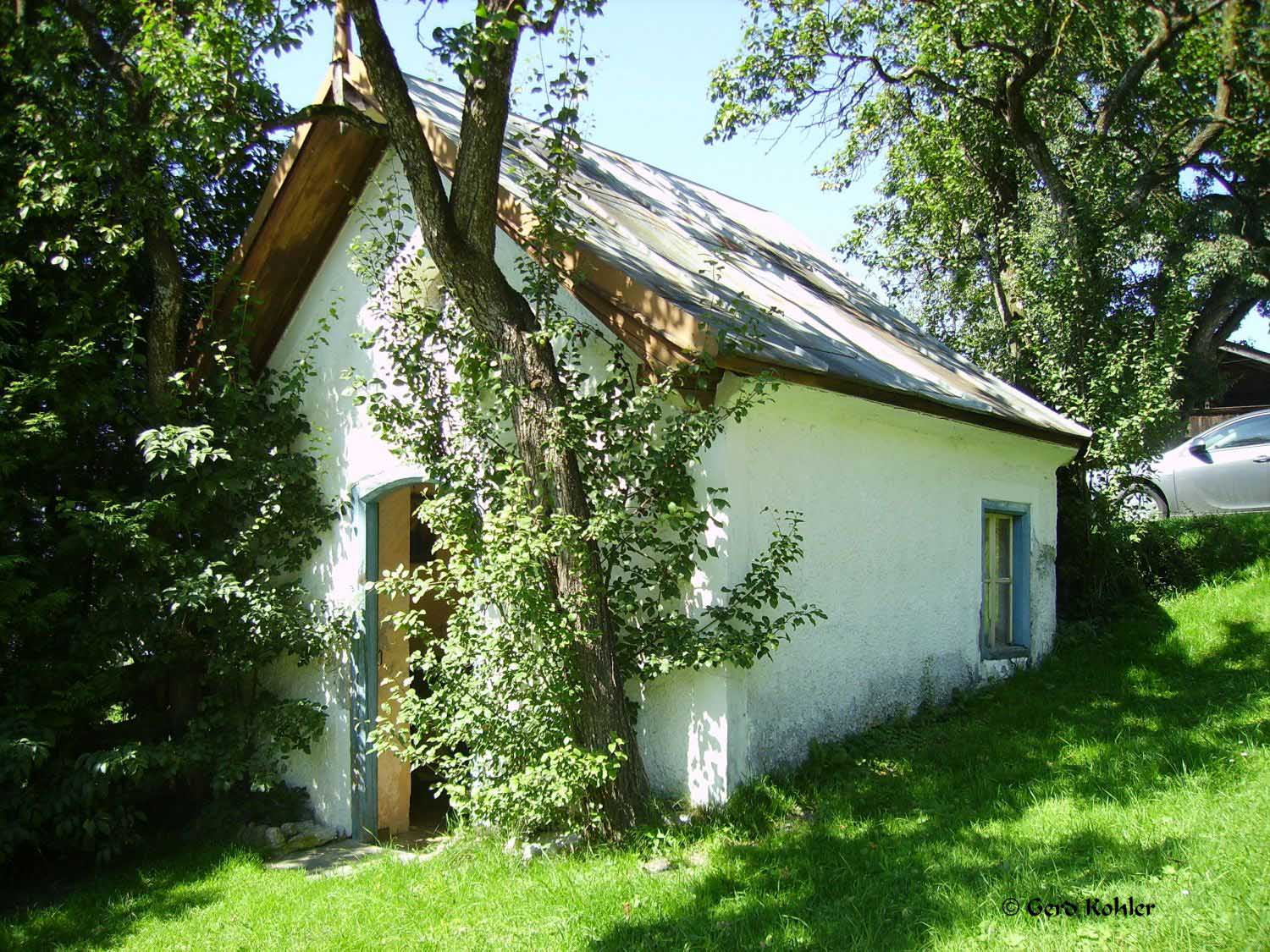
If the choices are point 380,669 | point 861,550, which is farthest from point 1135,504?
point 380,669

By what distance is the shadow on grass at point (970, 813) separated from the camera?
4055 millimetres

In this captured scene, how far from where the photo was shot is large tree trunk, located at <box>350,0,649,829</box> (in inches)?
195

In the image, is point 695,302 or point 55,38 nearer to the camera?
point 695,302

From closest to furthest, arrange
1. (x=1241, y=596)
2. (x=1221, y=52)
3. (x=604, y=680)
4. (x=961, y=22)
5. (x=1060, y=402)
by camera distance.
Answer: (x=604, y=680)
(x=1241, y=596)
(x=1060, y=402)
(x=961, y=22)
(x=1221, y=52)

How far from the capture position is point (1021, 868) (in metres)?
4.25

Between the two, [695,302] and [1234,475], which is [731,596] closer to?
[695,302]

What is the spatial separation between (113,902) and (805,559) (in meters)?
4.49

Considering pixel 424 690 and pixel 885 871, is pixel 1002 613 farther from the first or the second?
pixel 424 690

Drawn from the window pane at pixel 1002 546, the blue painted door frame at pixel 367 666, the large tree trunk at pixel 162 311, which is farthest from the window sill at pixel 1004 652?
the large tree trunk at pixel 162 311

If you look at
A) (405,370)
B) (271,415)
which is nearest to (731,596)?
(405,370)

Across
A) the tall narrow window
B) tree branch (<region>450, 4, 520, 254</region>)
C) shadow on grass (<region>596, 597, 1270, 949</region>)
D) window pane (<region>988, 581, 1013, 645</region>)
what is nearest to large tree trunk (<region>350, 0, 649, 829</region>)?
tree branch (<region>450, 4, 520, 254</region>)

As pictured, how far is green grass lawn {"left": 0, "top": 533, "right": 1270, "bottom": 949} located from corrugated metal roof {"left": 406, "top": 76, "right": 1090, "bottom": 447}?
93.6 inches

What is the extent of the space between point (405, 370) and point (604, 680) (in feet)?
7.29

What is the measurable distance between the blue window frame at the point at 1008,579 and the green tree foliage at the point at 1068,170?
6.07ft
